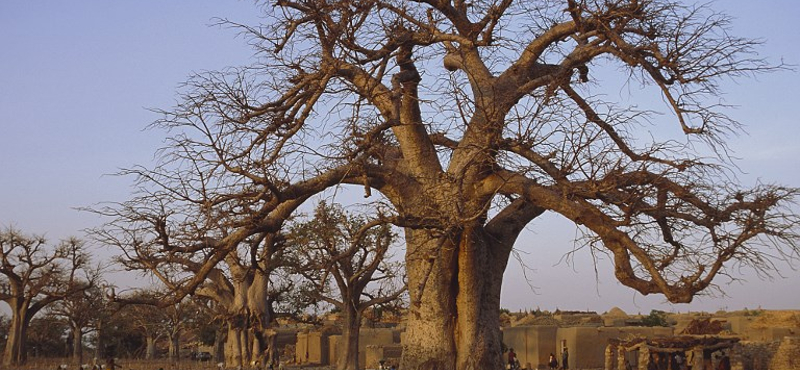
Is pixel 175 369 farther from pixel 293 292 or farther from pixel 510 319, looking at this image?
pixel 510 319

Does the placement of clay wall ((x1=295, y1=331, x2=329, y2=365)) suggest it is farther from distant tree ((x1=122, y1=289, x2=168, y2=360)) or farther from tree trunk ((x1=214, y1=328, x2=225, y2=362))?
distant tree ((x1=122, y1=289, x2=168, y2=360))

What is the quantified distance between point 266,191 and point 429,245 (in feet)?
6.34

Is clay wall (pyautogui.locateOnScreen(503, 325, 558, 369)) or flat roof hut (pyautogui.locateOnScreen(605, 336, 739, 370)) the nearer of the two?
flat roof hut (pyautogui.locateOnScreen(605, 336, 739, 370))

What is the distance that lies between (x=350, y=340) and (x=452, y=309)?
9052 mm

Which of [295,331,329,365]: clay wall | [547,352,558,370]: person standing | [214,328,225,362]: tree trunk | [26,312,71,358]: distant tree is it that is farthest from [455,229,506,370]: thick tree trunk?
[26,312,71,358]: distant tree

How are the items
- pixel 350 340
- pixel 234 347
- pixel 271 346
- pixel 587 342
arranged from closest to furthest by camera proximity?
1. pixel 350 340
2. pixel 587 342
3. pixel 271 346
4. pixel 234 347

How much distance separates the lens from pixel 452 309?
9.30 m

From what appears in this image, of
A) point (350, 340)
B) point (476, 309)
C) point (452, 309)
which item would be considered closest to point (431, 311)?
point (452, 309)

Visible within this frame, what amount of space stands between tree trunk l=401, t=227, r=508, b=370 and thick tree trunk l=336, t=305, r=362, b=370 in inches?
340

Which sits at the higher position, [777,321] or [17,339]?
[777,321]

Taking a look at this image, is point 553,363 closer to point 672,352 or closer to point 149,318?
point 672,352

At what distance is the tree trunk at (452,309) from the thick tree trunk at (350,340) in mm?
8624

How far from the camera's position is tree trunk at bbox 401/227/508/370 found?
9078 mm

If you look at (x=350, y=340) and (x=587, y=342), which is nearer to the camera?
(x=350, y=340)
